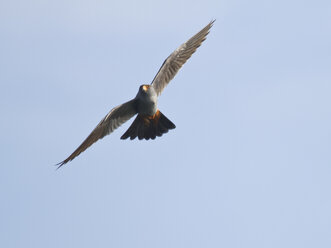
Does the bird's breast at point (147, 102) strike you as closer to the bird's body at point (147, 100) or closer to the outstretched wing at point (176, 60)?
the bird's body at point (147, 100)

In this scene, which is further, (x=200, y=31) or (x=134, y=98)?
(x=200, y=31)

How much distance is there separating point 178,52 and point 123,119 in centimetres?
284

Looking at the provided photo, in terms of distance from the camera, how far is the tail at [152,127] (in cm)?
2117

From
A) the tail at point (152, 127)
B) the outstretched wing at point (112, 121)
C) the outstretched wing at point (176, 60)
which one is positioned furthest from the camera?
the outstretched wing at point (176, 60)

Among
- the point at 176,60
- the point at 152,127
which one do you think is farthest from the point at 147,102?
the point at 176,60

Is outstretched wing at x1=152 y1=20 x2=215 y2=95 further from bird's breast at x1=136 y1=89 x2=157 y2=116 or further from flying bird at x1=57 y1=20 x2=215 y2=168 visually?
bird's breast at x1=136 y1=89 x2=157 y2=116

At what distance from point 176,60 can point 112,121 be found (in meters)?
2.85

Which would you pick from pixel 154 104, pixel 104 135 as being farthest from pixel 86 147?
pixel 154 104

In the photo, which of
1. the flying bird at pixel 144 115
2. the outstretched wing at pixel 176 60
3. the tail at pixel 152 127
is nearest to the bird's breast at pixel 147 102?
the flying bird at pixel 144 115

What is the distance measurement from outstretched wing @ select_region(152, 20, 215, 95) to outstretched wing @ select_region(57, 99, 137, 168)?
3.21 feet

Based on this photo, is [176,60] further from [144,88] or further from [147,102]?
[147,102]

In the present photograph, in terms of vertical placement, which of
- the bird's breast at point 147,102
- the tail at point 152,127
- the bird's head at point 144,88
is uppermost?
the bird's head at point 144,88

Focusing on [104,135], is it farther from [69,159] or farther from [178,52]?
[178,52]

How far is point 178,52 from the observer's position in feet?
73.8
